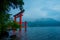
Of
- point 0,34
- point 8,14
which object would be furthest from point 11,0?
point 0,34

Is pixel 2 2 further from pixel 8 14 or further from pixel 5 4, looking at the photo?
pixel 8 14

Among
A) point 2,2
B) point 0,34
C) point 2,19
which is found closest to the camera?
point 2,2

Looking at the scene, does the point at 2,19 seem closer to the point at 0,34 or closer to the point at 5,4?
the point at 5,4

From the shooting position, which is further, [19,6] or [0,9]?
[19,6]

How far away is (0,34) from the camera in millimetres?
28109

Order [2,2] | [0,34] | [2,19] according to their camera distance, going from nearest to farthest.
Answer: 1. [2,2]
2. [2,19]
3. [0,34]

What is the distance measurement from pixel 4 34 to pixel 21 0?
291 inches

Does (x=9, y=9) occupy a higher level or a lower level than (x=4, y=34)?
higher

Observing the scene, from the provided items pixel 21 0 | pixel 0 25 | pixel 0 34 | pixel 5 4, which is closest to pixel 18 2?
pixel 21 0

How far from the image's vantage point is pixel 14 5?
24547 millimetres

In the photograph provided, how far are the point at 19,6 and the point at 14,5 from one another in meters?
0.66

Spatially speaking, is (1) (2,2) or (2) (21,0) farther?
(2) (21,0)

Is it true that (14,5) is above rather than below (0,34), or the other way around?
above

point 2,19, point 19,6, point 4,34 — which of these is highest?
point 19,6
